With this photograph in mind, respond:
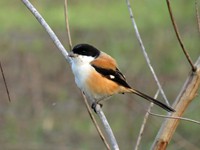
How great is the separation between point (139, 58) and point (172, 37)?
0.66 meters

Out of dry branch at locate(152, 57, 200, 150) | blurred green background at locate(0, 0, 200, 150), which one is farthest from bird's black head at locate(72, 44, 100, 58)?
blurred green background at locate(0, 0, 200, 150)

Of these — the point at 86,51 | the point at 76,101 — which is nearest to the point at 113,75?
the point at 86,51

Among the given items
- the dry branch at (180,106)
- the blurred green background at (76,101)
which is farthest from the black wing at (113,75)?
the blurred green background at (76,101)

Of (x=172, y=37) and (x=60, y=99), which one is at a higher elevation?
(x=172, y=37)

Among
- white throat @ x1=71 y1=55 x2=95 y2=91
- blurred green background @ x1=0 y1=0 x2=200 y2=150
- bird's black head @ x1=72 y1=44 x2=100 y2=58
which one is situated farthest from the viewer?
blurred green background @ x1=0 y1=0 x2=200 y2=150

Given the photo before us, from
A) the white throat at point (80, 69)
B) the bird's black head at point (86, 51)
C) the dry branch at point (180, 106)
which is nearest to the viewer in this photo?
the dry branch at point (180, 106)

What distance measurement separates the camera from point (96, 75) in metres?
4.52

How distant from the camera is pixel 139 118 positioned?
750 cm

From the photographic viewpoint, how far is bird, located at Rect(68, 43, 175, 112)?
443 cm

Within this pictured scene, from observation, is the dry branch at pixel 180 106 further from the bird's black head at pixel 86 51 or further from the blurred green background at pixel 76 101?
the blurred green background at pixel 76 101

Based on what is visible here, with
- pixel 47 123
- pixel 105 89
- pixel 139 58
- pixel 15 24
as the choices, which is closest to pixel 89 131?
pixel 47 123

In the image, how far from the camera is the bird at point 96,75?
4.43 metres

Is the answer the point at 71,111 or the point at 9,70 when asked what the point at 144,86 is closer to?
the point at 71,111

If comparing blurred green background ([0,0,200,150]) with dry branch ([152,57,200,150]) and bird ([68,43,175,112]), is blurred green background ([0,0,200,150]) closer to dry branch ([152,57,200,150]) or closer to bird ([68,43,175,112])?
bird ([68,43,175,112])
